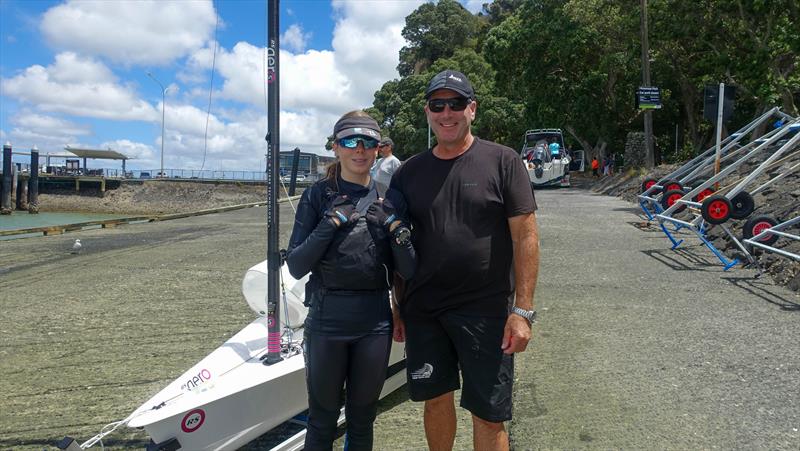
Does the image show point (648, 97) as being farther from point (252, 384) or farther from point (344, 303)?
point (344, 303)

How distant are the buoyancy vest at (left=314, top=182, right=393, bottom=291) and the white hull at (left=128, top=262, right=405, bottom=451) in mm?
1061

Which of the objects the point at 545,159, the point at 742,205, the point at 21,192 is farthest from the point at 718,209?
the point at 21,192

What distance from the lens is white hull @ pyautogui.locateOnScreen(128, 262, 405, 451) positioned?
2.96m

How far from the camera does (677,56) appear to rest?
25.9 m

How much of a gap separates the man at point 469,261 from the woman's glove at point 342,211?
28 centimetres

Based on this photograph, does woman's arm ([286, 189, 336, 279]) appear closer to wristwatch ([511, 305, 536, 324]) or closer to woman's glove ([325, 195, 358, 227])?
woman's glove ([325, 195, 358, 227])

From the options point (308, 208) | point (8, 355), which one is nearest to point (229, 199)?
point (8, 355)

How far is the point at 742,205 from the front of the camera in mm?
8633

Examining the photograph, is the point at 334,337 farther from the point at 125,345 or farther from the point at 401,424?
the point at 125,345

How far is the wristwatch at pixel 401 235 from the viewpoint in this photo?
2.49 m

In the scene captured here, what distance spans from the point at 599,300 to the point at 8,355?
664cm

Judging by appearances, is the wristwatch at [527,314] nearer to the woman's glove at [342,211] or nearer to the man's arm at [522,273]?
the man's arm at [522,273]

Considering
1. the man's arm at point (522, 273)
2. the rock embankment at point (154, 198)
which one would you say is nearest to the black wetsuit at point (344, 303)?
the man's arm at point (522, 273)

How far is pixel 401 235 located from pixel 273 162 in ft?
4.42
